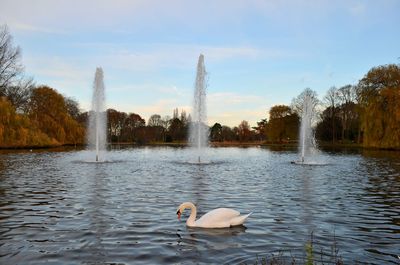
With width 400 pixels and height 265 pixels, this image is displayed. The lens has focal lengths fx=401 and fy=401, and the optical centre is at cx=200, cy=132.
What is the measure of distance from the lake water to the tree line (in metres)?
34.1

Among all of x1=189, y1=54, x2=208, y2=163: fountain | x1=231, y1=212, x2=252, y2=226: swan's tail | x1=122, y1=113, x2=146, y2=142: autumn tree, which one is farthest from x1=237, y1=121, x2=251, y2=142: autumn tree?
x1=231, y1=212, x2=252, y2=226: swan's tail

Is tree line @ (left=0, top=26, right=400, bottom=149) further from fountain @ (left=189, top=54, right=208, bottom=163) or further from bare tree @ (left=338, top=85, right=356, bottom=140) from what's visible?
fountain @ (left=189, top=54, right=208, bottom=163)

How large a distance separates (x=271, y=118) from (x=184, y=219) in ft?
319

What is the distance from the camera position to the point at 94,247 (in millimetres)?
8539

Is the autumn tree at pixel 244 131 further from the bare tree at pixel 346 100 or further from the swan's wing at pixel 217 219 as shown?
the swan's wing at pixel 217 219

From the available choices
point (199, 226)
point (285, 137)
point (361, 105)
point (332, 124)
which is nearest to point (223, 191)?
point (199, 226)

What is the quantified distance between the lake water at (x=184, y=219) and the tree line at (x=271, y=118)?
112 ft

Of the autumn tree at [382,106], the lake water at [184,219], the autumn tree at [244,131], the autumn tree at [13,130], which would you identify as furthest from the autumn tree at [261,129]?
the lake water at [184,219]

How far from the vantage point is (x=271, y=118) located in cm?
10631

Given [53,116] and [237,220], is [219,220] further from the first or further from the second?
[53,116]

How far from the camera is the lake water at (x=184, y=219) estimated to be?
8.12 m

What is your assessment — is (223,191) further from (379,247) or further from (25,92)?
(25,92)

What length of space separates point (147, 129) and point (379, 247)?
4937 inches

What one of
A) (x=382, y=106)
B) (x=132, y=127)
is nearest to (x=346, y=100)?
(x=382, y=106)
